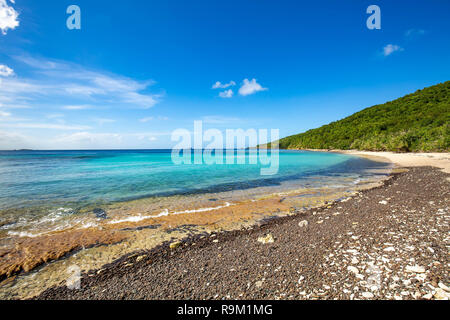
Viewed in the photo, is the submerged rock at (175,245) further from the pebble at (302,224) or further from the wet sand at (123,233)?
the pebble at (302,224)

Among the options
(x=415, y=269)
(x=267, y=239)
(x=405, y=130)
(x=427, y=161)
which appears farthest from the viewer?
(x=405, y=130)

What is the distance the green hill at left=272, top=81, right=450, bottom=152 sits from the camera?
4622cm

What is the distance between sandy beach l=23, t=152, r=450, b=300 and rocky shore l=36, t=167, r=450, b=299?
0.02m

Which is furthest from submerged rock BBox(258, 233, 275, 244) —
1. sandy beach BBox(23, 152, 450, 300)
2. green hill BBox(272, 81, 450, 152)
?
green hill BBox(272, 81, 450, 152)

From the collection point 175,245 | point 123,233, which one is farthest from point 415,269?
point 123,233

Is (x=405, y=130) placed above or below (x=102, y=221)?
above

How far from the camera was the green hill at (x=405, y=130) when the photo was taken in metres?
46.2

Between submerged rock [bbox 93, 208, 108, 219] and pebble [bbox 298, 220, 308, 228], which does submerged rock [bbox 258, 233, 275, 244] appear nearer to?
pebble [bbox 298, 220, 308, 228]

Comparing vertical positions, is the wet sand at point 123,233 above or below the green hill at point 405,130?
below

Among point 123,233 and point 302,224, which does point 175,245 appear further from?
point 302,224

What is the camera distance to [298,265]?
14.2 feet

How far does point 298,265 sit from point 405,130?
82105 mm

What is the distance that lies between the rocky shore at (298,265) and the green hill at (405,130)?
53.4m

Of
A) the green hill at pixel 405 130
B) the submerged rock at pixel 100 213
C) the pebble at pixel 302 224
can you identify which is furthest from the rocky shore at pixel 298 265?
the green hill at pixel 405 130
